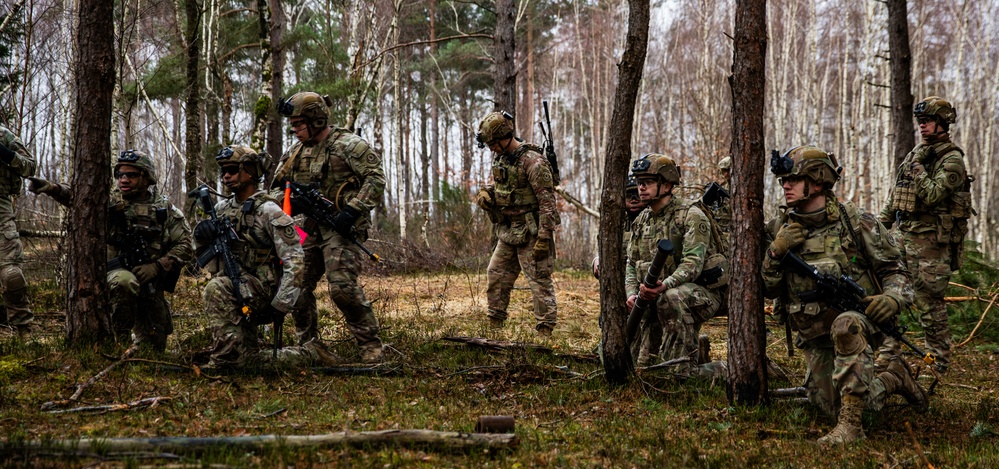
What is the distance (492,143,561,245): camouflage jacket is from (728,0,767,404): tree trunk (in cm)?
321

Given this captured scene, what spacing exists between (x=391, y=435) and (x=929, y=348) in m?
6.59

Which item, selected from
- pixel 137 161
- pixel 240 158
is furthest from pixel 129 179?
pixel 240 158

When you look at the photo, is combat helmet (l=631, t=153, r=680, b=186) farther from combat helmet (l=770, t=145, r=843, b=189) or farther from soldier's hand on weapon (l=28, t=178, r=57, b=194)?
soldier's hand on weapon (l=28, t=178, r=57, b=194)

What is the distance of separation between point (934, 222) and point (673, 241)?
10.8 ft

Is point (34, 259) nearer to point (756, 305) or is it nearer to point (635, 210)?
point (635, 210)

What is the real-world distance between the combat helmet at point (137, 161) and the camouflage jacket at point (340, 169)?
122 centimetres

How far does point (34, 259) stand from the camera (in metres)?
12.5

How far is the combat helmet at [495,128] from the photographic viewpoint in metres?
8.38

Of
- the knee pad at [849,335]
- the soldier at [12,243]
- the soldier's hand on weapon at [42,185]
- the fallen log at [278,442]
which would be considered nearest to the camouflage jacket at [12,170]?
the soldier at [12,243]

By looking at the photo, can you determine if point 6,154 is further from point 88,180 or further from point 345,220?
point 345,220

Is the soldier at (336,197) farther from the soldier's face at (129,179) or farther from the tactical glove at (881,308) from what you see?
the tactical glove at (881,308)

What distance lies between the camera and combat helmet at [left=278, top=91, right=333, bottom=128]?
22.3 feet

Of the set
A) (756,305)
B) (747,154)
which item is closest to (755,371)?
(756,305)

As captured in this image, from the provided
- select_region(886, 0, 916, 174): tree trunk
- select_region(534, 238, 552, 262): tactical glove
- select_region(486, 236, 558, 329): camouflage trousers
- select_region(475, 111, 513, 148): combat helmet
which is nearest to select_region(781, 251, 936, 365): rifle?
select_region(534, 238, 552, 262): tactical glove
